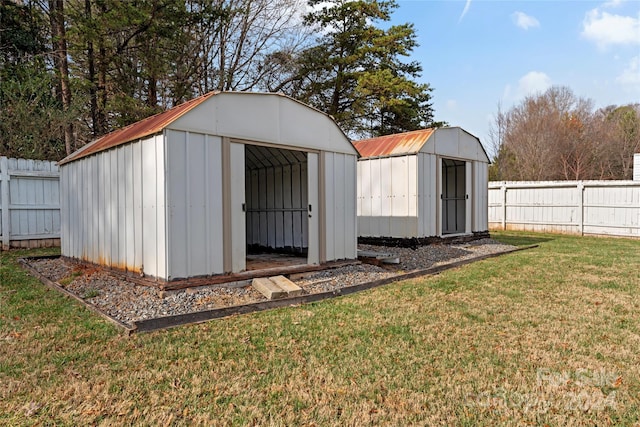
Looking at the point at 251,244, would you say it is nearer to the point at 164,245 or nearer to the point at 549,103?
the point at 164,245

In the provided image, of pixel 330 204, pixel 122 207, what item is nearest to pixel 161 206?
pixel 122 207

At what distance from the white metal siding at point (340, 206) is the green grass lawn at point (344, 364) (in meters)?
1.83

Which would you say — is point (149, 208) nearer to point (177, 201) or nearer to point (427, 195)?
point (177, 201)

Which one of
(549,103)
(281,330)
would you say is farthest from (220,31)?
(549,103)

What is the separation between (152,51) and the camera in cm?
1326

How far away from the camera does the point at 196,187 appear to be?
5250 millimetres

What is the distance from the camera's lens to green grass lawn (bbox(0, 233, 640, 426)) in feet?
8.05

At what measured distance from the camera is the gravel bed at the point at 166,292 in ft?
15.2

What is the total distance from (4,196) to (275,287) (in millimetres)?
8538

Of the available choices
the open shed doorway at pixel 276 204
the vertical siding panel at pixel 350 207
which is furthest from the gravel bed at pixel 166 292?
the open shed doorway at pixel 276 204

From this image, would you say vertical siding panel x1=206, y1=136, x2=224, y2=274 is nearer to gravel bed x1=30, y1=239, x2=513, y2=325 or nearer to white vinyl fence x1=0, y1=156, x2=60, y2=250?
gravel bed x1=30, y1=239, x2=513, y2=325

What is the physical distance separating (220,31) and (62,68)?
5983 mm

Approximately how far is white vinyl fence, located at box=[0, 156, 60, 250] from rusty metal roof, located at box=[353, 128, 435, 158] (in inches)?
330

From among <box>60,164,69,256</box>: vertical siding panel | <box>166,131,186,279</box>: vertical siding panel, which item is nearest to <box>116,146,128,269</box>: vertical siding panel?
<box>166,131,186,279</box>: vertical siding panel
